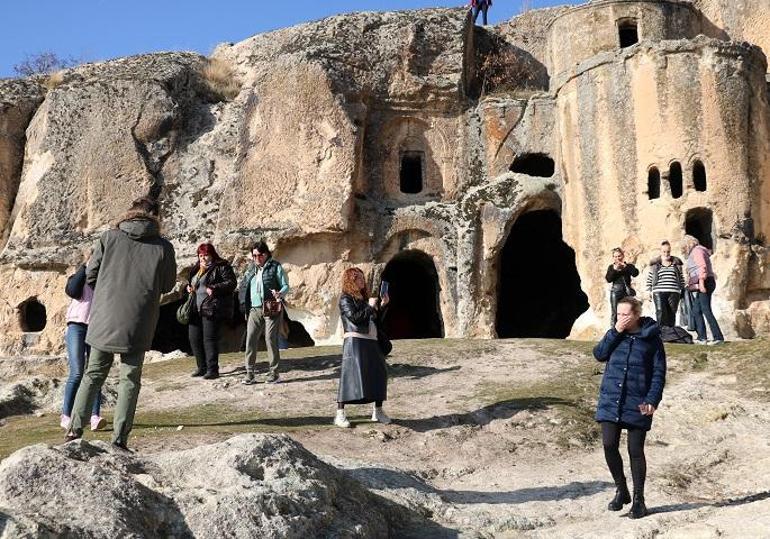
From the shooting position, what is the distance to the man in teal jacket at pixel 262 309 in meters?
11.8

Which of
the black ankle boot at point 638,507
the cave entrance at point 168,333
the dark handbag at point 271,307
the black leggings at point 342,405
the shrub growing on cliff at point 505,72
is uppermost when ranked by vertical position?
the shrub growing on cliff at point 505,72

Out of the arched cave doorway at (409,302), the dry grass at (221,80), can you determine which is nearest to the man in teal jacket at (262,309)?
the arched cave doorway at (409,302)

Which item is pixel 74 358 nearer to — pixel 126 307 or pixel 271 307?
pixel 126 307

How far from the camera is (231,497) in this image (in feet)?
16.7

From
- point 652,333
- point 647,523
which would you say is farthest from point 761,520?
point 652,333

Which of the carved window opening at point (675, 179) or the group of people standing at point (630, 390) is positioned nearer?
the group of people standing at point (630, 390)

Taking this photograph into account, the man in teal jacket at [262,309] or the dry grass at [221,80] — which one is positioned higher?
the dry grass at [221,80]

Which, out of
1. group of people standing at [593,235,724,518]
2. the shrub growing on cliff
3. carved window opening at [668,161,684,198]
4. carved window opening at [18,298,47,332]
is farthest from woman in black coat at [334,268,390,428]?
the shrub growing on cliff

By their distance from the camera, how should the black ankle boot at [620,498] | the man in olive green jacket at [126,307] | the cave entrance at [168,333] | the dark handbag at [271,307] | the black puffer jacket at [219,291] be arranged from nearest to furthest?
1. the black ankle boot at [620,498]
2. the man in olive green jacket at [126,307]
3. the dark handbag at [271,307]
4. the black puffer jacket at [219,291]
5. the cave entrance at [168,333]

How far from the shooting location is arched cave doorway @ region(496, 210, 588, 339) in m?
25.7

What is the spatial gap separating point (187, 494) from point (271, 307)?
6.65 m

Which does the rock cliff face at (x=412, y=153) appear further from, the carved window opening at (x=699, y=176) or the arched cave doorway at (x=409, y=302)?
the arched cave doorway at (x=409, y=302)

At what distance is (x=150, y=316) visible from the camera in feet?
23.8

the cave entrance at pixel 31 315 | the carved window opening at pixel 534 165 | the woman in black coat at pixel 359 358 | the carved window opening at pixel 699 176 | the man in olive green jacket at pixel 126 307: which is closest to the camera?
the man in olive green jacket at pixel 126 307
